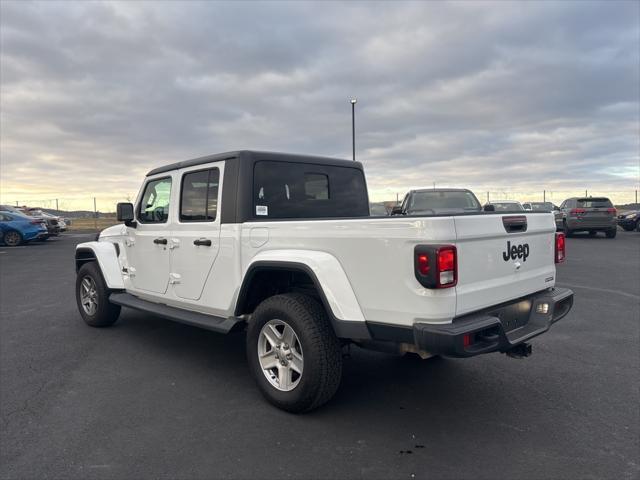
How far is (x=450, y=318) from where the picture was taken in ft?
9.58

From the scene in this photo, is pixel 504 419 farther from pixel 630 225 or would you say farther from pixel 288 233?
pixel 630 225

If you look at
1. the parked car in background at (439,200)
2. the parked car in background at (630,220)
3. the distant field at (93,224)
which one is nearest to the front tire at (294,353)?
the parked car in background at (439,200)

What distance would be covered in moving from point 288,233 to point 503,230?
1.53 meters

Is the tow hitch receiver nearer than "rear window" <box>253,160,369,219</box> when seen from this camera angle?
Yes

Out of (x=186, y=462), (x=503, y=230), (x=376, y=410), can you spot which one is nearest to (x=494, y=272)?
→ (x=503, y=230)

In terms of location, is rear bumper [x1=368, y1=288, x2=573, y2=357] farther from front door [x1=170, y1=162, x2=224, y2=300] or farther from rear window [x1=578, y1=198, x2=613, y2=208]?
rear window [x1=578, y1=198, x2=613, y2=208]

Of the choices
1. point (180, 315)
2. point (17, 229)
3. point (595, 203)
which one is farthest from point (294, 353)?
point (17, 229)

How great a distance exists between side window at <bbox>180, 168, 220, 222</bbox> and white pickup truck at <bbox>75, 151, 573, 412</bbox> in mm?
20

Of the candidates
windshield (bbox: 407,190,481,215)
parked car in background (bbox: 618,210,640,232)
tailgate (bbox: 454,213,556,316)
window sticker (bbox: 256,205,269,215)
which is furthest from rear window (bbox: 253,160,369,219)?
parked car in background (bbox: 618,210,640,232)

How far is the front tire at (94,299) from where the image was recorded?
5926 millimetres

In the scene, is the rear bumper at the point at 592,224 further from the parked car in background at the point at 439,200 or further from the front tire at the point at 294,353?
the front tire at the point at 294,353

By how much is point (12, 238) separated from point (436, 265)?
21.1 metres

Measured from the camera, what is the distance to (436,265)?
110 inches

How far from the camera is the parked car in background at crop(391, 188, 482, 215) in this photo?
10438 millimetres
